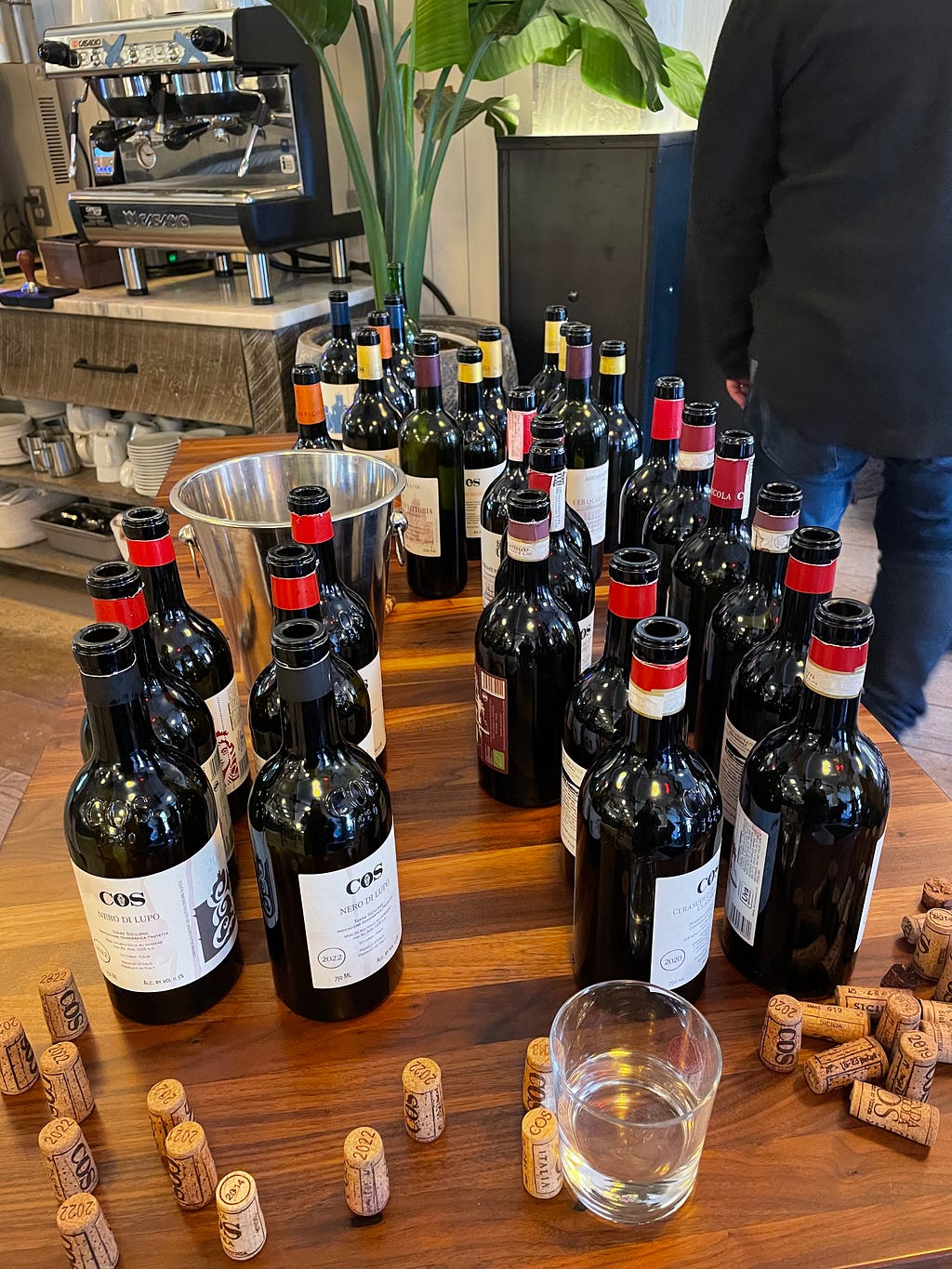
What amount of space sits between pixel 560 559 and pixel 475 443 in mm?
391

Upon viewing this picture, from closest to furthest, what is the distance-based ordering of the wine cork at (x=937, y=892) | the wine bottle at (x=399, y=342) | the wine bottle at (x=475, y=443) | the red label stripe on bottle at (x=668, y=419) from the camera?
the wine cork at (x=937, y=892) < the red label stripe on bottle at (x=668, y=419) < the wine bottle at (x=475, y=443) < the wine bottle at (x=399, y=342)

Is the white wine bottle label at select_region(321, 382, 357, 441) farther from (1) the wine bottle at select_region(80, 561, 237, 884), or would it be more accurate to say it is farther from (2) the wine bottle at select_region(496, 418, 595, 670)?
(1) the wine bottle at select_region(80, 561, 237, 884)

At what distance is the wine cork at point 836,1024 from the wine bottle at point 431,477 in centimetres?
73

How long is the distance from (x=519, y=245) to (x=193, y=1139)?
2.24 m

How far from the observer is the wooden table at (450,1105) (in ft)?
1.68

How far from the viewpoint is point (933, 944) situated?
649mm

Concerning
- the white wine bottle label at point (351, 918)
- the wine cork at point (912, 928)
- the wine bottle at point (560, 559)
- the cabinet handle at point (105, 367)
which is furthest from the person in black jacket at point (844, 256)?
the cabinet handle at point (105, 367)

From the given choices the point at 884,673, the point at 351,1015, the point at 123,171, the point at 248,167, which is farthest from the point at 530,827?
the point at 123,171

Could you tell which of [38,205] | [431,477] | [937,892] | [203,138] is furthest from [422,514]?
[38,205]

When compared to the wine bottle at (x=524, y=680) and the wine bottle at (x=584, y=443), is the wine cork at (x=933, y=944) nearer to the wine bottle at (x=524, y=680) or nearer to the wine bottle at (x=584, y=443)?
the wine bottle at (x=524, y=680)

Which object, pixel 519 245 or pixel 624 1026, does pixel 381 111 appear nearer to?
pixel 519 245

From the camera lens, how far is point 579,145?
6.95ft

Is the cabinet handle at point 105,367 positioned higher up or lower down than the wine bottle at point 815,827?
lower down

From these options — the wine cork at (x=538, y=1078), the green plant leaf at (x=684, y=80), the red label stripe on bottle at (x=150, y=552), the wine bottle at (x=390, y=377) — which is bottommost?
the wine cork at (x=538, y=1078)
